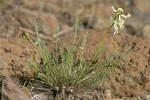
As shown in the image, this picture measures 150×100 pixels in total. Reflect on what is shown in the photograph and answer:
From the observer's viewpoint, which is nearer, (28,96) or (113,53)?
(28,96)

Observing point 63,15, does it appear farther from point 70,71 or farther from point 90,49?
point 70,71

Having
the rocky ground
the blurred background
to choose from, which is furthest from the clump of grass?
the blurred background

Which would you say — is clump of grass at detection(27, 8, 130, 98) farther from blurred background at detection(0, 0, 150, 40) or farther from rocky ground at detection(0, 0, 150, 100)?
blurred background at detection(0, 0, 150, 40)

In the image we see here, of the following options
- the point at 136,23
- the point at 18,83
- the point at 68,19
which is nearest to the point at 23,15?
the point at 68,19

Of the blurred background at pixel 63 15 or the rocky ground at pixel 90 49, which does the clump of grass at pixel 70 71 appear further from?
the blurred background at pixel 63 15

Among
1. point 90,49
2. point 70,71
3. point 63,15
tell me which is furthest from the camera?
point 63,15

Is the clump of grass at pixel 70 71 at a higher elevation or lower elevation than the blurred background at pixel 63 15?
lower

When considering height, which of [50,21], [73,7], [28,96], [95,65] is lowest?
[28,96]

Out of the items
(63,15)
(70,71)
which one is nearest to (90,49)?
(70,71)

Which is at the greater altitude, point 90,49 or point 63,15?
point 63,15

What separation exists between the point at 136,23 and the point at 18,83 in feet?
9.93

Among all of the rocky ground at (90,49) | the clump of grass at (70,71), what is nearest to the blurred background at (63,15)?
the rocky ground at (90,49)

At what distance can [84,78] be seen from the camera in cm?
333

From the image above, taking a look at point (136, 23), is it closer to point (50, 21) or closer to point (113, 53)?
point (50, 21)
